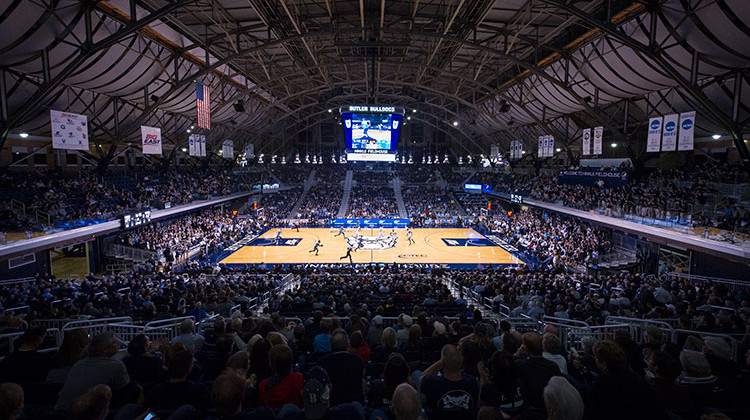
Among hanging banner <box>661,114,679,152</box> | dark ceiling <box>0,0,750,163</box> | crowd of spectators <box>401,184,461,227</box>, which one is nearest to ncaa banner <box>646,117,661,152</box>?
hanging banner <box>661,114,679,152</box>

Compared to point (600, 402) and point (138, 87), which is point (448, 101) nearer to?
point (138, 87)

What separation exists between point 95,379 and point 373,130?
32.3 metres

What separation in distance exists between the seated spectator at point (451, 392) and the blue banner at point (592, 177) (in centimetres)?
2725

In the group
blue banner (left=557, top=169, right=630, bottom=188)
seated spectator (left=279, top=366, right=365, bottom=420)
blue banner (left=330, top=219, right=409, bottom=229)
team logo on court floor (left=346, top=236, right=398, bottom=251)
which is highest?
blue banner (left=557, top=169, right=630, bottom=188)

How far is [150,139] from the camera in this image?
76.2 feet

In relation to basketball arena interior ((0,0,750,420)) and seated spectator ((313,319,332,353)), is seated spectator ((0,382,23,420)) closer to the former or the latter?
basketball arena interior ((0,0,750,420))

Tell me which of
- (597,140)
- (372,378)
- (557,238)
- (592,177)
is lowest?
(557,238)

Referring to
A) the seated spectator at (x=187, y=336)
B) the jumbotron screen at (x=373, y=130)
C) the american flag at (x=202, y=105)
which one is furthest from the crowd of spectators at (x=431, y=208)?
the seated spectator at (x=187, y=336)

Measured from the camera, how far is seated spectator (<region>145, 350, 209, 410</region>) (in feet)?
9.93

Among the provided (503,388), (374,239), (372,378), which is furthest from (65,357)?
(374,239)

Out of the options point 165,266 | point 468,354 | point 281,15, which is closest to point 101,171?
point 165,266

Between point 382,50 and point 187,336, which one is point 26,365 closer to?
point 187,336

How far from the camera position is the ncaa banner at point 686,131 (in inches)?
664

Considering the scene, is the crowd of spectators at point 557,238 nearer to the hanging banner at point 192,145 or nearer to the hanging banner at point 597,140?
the hanging banner at point 597,140
